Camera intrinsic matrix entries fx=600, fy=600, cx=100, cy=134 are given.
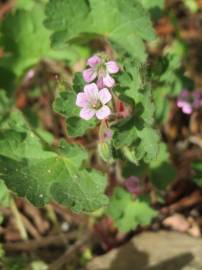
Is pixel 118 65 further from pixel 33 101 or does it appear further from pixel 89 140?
pixel 33 101

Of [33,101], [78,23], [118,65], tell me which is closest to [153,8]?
[78,23]

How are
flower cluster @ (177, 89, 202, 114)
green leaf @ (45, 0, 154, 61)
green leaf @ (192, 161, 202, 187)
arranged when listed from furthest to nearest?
flower cluster @ (177, 89, 202, 114) → green leaf @ (192, 161, 202, 187) → green leaf @ (45, 0, 154, 61)

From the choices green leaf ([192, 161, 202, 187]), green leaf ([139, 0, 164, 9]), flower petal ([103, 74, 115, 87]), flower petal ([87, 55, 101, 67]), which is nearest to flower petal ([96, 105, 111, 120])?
flower petal ([103, 74, 115, 87])

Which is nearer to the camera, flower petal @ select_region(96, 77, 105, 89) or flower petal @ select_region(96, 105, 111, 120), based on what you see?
flower petal @ select_region(96, 105, 111, 120)

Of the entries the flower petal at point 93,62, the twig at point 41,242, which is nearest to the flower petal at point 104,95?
the flower petal at point 93,62

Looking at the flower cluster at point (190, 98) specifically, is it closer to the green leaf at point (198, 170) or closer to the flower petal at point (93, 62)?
the green leaf at point (198, 170)

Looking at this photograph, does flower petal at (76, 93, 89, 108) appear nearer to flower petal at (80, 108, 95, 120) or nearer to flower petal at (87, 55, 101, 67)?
flower petal at (80, 108, 95, 120)

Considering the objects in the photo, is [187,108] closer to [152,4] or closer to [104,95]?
[152,4]
